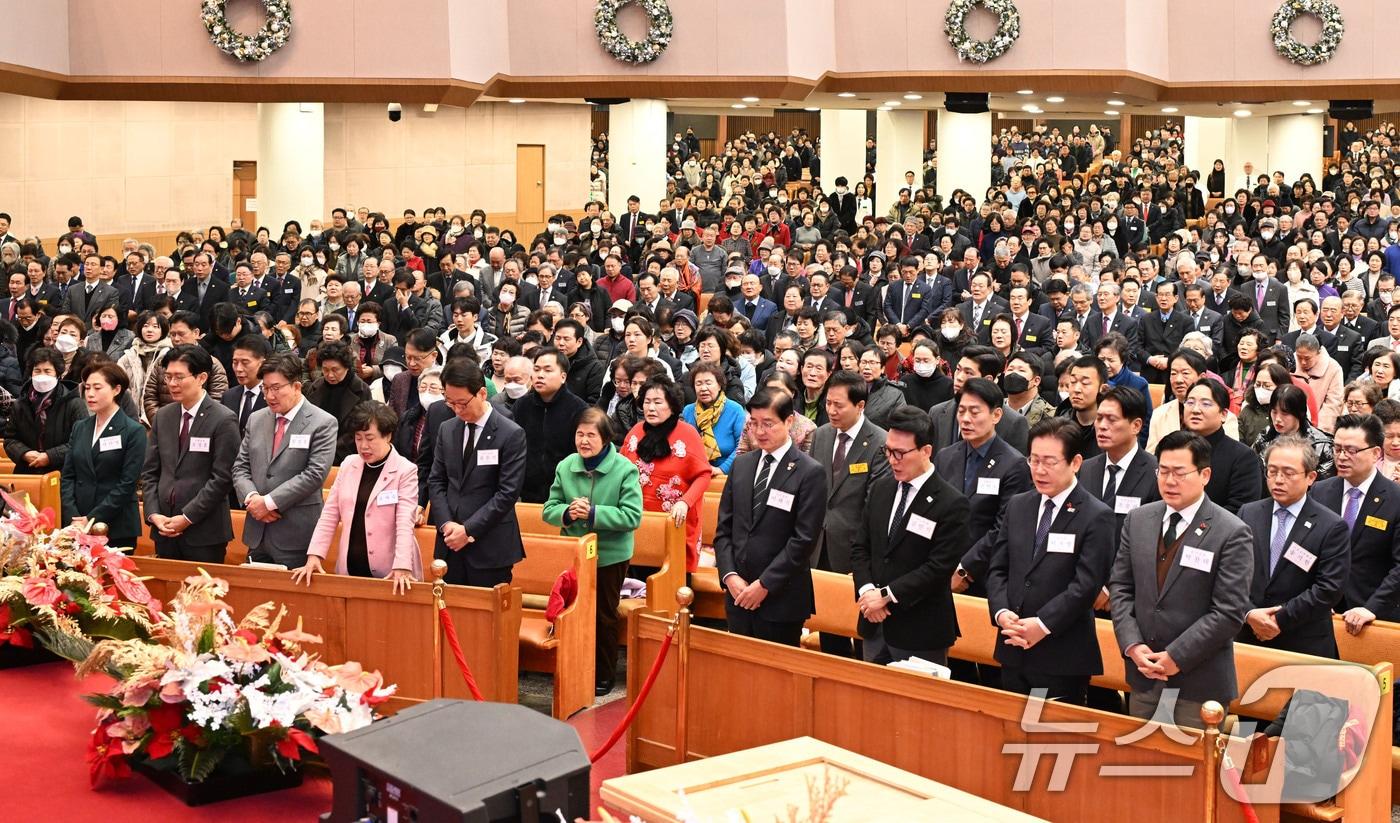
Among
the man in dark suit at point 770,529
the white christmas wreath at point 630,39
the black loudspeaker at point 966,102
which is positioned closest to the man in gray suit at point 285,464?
the man in dark suit at point 770,529

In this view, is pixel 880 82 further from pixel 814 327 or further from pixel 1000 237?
pixel 814 327

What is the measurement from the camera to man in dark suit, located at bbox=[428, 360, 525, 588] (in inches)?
283

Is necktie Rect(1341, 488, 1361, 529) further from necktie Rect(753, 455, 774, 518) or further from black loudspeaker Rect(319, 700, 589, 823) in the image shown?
black loudspeaker Rect(319, 700, 589, 823)

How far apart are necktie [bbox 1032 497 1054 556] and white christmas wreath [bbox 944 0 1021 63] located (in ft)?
47.0

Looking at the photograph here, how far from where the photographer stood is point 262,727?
4.80 meters

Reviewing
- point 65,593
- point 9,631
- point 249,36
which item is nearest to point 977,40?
point 249,36

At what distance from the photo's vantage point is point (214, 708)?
488 cm

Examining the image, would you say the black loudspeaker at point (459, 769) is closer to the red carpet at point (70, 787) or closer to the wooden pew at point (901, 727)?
the red carpet at point (70, 787)

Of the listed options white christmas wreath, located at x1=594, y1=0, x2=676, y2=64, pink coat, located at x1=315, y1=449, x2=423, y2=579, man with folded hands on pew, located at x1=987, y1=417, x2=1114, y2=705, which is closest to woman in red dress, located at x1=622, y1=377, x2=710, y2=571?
pink coat, located at x1=315, y1=449, x2=423, y2=579

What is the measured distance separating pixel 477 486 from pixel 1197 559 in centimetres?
324

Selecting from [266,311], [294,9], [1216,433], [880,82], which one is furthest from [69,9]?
[1216,433]

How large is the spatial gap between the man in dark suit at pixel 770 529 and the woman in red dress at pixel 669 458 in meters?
1.12

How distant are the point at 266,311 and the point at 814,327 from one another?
18.5 feet

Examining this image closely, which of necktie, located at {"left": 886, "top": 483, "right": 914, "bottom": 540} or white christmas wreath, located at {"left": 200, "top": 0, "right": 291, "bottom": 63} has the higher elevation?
white christmas wreath, located at {"left": 200, "top": 0, "right": 291, "bottom": 63}
